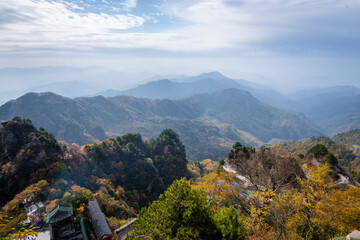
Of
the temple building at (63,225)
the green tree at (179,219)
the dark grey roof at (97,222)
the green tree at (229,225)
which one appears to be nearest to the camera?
the green tree at (179,219)

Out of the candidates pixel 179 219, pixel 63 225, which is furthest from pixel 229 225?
pixel 63 225

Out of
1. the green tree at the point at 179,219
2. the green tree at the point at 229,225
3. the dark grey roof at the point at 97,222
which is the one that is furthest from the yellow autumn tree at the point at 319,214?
the dark grey roof at the point at 97,222

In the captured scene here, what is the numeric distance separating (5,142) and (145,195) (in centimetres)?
3886

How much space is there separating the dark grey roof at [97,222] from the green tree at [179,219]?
8602 millimetres

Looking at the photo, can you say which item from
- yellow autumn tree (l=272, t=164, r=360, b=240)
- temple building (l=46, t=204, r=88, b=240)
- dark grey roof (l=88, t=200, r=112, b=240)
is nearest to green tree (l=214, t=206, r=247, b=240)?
yellow autumn tree (l=272, t=164, r=360, b=240)

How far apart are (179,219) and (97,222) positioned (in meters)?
12.9

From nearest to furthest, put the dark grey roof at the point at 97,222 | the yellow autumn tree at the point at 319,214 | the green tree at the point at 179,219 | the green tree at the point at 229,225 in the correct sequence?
the green tree at the point at 179,219, the green tree at the point at 229,225, the yellow autumn tree at the point at 319,214, the dark grey roof at the point at 97,222

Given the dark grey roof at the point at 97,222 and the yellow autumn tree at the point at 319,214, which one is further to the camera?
the dark grey roof at the point at 97,222

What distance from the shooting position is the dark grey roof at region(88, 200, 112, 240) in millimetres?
19328

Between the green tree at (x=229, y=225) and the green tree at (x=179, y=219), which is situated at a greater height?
the green tree at (x=179, y=219)

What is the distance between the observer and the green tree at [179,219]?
41.4 ft

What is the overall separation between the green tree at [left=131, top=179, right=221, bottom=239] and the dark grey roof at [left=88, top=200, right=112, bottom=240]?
8602mm

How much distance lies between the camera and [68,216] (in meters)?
16.2

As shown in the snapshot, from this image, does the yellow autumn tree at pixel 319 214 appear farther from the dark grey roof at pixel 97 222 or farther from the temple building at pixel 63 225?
the temple building at pixel 63 225
